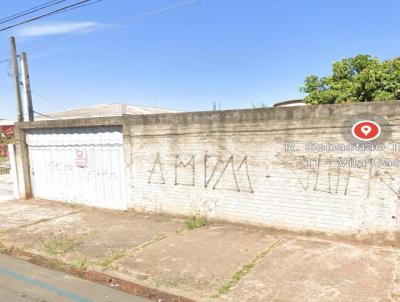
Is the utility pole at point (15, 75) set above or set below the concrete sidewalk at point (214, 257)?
above

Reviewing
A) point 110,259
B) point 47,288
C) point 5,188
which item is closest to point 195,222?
point 110,259

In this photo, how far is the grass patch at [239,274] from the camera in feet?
15.3

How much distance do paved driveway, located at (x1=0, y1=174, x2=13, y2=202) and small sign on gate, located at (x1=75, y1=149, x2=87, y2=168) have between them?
3.45 metres

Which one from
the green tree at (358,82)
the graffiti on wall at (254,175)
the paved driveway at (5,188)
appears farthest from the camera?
the green tree at (358,82)

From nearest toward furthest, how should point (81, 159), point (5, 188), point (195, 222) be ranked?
1. point (195, 222)
2. point (81, 159)
3. point (5, 188)

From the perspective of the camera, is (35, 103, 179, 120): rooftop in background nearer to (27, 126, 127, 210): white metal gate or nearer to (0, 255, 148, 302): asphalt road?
(27, 126, 127, 210): white metal gate

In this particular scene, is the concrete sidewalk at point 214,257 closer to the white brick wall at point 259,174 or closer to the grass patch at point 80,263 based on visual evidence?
the grass patch at point 80,263

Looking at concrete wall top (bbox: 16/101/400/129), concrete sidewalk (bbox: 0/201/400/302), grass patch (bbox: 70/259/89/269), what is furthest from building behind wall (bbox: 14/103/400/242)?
grass patch (bbox: 70/259/89/269)

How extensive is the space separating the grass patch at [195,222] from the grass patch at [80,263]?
93.0 inches

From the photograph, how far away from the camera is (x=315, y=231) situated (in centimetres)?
670

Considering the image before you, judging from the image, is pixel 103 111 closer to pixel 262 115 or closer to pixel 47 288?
pixel 262 115

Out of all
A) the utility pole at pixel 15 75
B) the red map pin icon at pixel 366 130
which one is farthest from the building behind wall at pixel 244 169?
the utility pole at pixel 15 75

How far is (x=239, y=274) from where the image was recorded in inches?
202

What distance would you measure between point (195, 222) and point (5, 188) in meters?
10.0
